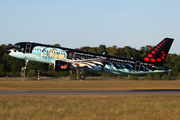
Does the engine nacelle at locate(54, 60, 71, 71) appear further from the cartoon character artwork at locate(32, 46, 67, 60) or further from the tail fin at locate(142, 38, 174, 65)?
the tail fin at locate(142, 38, 174, 65)

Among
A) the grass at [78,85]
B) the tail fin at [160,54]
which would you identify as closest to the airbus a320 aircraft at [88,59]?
the tail fin at [160,54]

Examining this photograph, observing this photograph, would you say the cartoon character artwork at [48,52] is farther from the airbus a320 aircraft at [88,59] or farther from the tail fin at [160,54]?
the tail fin at [160,54]

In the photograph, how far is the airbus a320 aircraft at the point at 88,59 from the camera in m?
50.5

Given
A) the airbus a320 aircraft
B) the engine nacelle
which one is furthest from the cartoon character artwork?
the engine nacelle

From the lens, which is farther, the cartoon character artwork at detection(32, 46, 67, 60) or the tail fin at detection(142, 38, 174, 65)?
the tail fin at detection(142, 38, 174, 65)

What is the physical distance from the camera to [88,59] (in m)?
51.8

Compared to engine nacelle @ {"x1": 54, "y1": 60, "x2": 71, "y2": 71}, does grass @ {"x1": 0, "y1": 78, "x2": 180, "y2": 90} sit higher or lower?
lower

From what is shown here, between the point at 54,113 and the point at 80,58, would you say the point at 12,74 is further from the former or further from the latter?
the point at 54,113

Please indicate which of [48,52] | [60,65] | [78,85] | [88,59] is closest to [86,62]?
[88,59]

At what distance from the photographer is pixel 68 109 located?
2175 cm

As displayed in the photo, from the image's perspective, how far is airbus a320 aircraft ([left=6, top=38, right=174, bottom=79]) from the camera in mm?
50500

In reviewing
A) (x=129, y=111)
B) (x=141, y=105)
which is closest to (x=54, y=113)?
(x=129, y=111)

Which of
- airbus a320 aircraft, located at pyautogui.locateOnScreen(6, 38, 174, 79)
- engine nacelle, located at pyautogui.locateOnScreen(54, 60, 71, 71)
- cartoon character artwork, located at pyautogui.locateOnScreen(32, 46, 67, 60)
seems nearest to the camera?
engine nacelle, located at pyautogui.locateOnScreen(54, 60, 71, 71)

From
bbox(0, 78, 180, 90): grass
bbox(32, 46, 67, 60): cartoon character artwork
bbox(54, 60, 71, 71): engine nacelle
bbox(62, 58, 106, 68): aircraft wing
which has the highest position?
bbox(32, 46, 67, 60): cartoon character artwork
